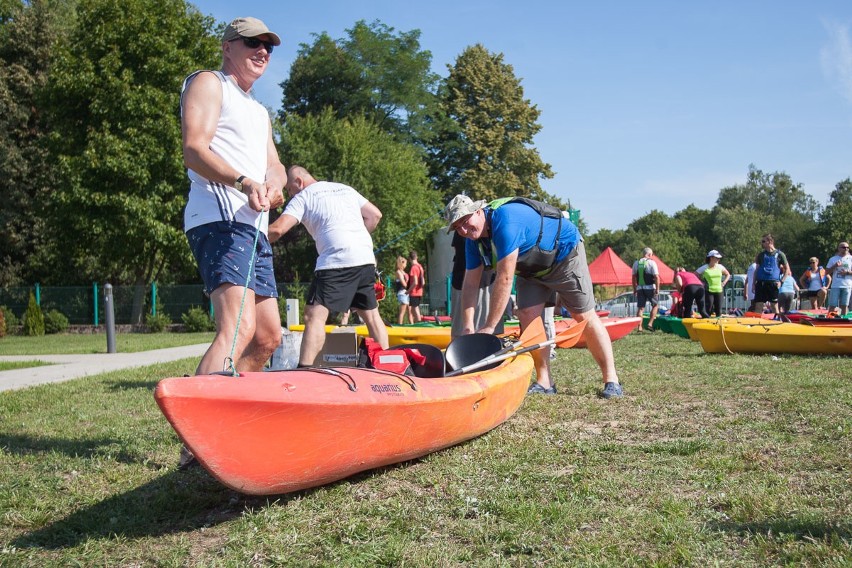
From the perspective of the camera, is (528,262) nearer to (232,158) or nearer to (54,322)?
(232,158)

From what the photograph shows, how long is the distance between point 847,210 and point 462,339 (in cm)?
5958

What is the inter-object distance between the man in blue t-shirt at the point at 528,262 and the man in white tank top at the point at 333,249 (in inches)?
28.4

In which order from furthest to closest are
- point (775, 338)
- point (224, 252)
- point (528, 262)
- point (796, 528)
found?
point (775, 338) → point (528, 262) → point (224, 252) → point (796, 528)

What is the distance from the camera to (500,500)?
296cm

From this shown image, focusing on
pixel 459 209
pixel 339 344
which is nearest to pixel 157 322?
pixel 339 344

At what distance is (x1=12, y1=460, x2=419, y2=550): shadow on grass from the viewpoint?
2727mm

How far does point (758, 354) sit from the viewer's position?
9109 millimetres

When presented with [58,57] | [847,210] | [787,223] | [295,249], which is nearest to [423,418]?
[58,57]

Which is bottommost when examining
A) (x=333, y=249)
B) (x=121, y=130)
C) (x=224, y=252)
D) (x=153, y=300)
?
(x=153, y=300)

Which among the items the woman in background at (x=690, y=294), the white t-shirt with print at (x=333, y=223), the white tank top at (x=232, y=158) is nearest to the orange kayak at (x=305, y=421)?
the white tank top at (x=232, y=158)

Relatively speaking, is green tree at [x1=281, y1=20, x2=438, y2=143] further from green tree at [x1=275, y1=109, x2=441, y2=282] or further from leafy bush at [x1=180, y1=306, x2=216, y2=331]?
leafy bush at [x1=180, y1=306, x2=216, y2=331]

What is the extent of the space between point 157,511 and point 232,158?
161 centimetres

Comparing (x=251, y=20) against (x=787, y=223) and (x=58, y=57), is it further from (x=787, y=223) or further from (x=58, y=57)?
(x=787, y=223)

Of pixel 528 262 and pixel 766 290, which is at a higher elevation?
pixel 528 262
